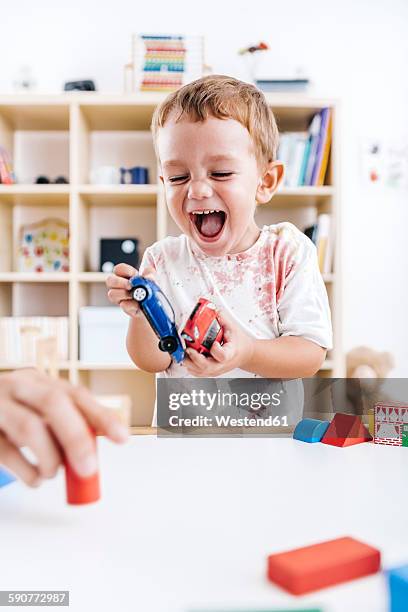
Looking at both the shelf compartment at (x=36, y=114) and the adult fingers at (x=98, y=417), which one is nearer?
the adult fingers at (x=98, y=417)

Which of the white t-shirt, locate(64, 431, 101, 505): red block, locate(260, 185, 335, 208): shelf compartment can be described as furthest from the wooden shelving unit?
locate(64, 431, 101, 505): red block

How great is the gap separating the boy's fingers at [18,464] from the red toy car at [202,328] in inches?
10.8

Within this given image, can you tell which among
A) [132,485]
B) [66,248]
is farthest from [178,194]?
[66,248]

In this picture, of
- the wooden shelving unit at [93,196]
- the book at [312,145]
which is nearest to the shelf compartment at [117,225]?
the wooden shelving unit at [93,196]

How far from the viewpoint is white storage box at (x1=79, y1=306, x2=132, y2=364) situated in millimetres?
2340

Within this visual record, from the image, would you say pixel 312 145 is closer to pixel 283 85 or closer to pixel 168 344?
pixel 283 85

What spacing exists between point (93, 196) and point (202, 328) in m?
1.99

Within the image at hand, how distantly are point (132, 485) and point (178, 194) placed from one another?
0.41m

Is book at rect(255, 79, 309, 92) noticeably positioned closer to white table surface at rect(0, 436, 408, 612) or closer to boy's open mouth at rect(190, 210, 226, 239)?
boy's open mouth at rect(190, 210, 226, 239)

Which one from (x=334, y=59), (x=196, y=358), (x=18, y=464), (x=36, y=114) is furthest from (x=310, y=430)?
(x=334, y=59)

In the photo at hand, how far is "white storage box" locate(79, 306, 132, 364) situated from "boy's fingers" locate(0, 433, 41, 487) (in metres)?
2.04

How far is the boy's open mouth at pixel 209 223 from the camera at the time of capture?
2.75 feet

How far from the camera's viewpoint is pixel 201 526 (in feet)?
1.21

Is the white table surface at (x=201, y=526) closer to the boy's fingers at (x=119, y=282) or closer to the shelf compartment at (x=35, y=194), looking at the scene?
the boy's fingers at (x=119, y=282)
